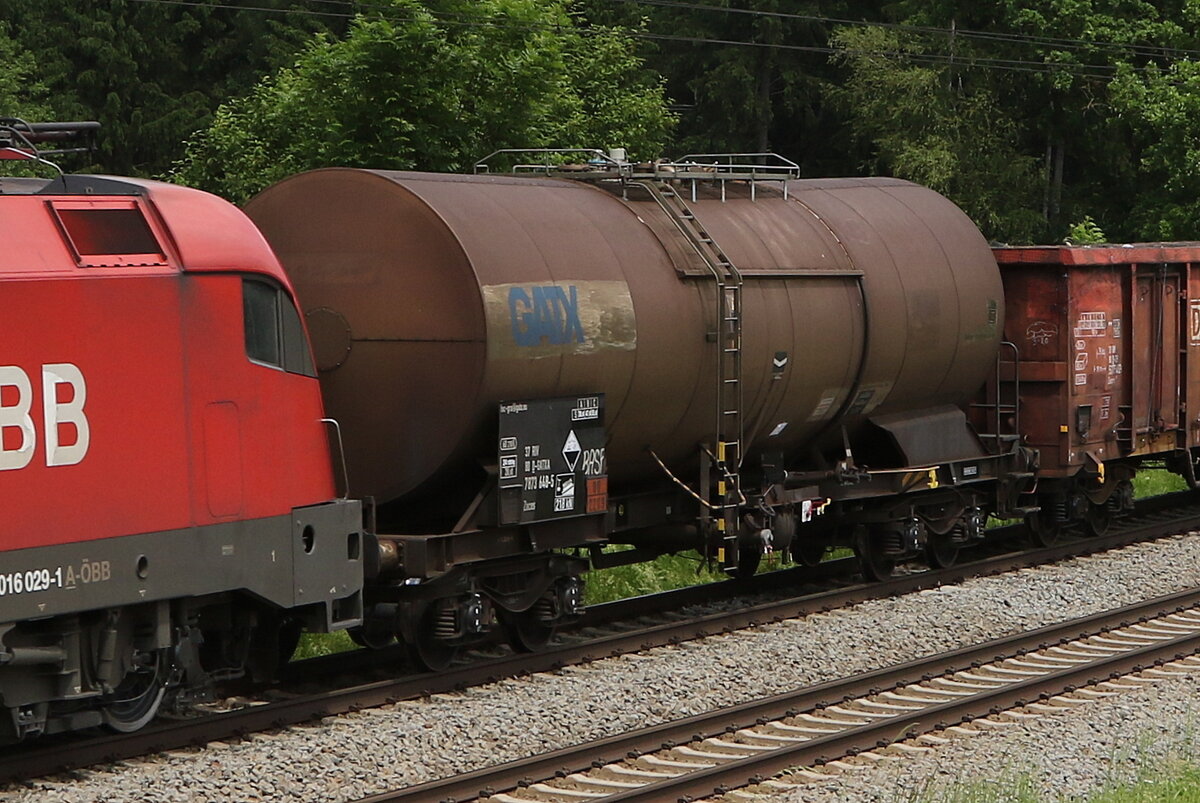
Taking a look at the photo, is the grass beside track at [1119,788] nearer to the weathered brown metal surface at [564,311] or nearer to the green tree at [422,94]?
the weathered brown metal surface at [564,311]

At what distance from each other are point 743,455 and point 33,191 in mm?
6986

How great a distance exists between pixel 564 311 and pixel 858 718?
3700mm

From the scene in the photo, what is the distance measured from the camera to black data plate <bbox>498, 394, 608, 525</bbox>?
41.5ft

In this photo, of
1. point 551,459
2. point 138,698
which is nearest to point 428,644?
point 551,459

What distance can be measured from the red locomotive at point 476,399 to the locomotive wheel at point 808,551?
0.03 m

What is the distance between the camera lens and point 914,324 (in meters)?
16.8

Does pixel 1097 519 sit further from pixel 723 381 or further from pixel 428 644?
pixel 428 644

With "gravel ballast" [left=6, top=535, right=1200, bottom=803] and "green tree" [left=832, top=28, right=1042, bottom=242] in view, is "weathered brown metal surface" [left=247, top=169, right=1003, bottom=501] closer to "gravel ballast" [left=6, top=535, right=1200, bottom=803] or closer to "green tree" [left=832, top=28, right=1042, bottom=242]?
"gravel ballast" [left=6, top=535, right=1200, bottom=803]

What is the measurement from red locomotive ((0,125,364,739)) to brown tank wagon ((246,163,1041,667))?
3.94 feet

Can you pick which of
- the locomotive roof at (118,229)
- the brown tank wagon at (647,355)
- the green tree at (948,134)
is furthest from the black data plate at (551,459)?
the green tree at (948,134)

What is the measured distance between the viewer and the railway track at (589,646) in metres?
10.5

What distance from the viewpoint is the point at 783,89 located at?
55750mm

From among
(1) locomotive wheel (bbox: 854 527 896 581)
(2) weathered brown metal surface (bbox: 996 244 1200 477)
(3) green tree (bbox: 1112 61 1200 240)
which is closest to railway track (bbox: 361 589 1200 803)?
(1) locomotive wheel (bbox: 854 527 896 581)

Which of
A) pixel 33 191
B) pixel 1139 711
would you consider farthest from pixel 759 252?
pixel 33 191
